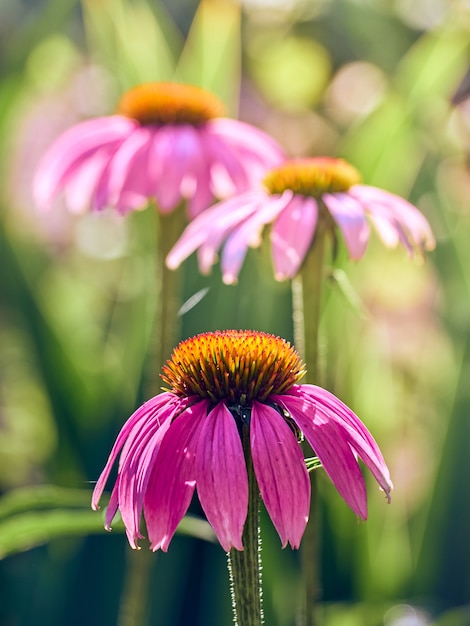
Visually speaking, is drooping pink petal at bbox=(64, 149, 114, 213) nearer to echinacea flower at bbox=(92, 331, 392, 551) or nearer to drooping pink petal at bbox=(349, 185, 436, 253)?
drooping pink petal at bbox=(349, 185, 436, 253)

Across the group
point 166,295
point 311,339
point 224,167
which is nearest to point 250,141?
point 224,167

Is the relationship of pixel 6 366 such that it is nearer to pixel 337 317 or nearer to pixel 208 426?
pixel 337 317

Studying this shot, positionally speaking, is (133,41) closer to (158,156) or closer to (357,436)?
(158,156)

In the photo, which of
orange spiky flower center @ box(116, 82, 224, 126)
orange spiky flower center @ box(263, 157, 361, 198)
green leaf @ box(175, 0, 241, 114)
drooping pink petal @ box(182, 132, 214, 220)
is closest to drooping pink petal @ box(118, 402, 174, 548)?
orange spiky flower center @ box(263, 157, 361, 198)

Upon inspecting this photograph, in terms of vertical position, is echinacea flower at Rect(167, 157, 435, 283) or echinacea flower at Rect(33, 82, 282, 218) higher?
echinacea flower at Rect(33, 82, 282, 218)

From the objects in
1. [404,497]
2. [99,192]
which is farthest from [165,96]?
[404,497]
